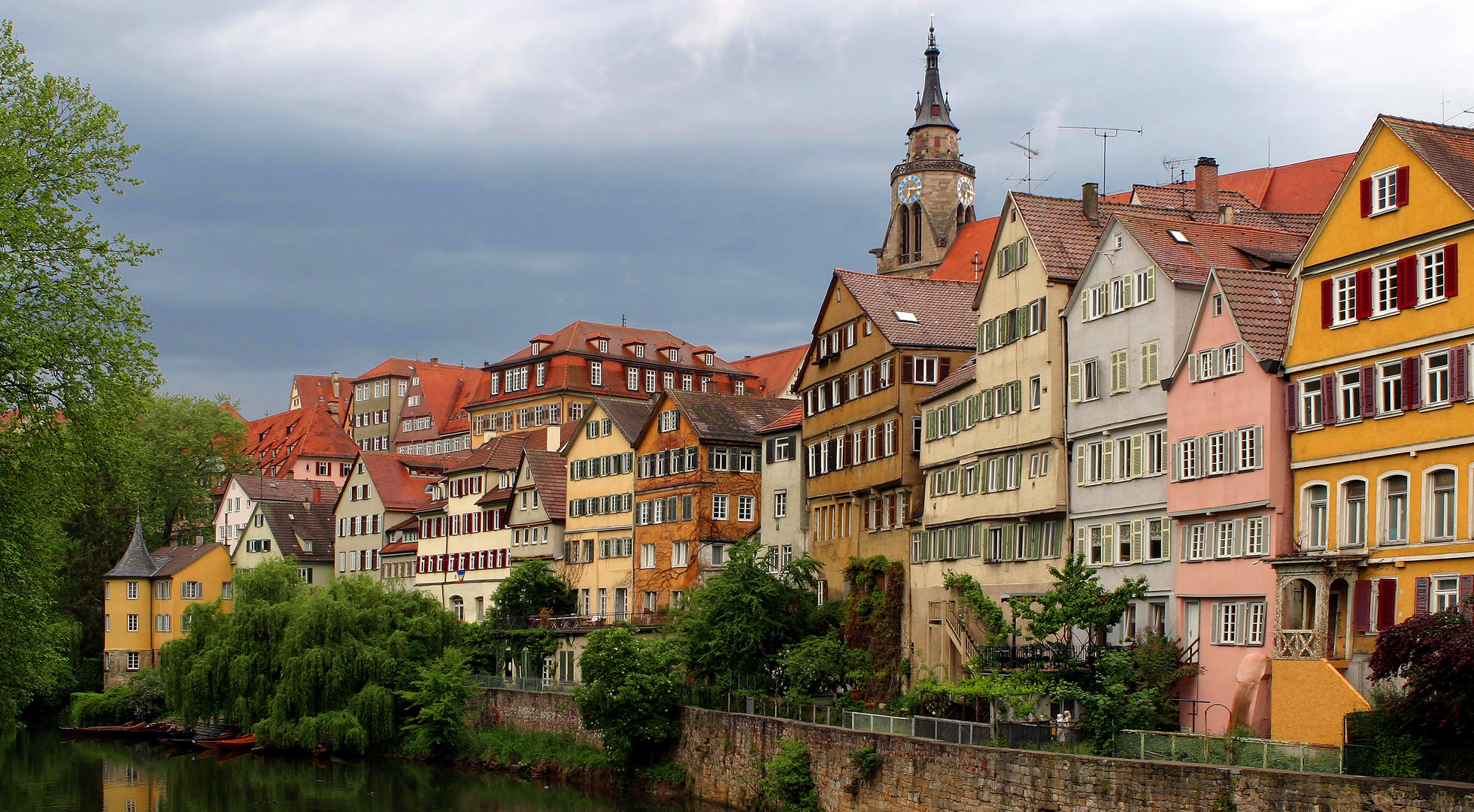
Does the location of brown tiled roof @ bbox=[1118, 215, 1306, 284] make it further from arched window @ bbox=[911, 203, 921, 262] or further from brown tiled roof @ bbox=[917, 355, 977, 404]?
arched window @ bbox=[911, 203, 921, 262]

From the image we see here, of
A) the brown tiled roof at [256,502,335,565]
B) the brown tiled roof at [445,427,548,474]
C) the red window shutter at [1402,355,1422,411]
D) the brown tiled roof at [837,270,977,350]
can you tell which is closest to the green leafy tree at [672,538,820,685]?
the brown tiled roof at [837,270,977,350]

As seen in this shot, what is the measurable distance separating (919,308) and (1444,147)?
948 inches

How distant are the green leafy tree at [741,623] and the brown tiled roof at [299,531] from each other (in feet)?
159

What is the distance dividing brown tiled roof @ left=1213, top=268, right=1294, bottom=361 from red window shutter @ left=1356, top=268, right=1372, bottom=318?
2.16 meters

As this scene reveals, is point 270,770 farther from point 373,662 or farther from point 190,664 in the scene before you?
point 190,664

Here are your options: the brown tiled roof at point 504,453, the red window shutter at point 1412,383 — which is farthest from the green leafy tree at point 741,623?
the brown tiled roof at point 504,453

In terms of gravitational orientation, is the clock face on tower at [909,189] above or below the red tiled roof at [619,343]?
above

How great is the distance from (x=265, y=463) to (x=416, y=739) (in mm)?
82418

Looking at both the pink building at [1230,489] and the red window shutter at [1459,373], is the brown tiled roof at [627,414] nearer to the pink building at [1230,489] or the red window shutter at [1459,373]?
the pink building at [1230,489]

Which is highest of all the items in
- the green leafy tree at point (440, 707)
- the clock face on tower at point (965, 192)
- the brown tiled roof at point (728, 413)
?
the clock face on tower at point (965, 192)

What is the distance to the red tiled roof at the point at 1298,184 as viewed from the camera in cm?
7156

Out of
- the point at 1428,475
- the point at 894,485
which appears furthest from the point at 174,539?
the point at 1428,475

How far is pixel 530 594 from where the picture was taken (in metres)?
70.2

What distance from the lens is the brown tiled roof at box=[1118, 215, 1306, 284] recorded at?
39438 millimetres
